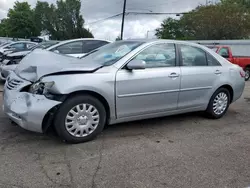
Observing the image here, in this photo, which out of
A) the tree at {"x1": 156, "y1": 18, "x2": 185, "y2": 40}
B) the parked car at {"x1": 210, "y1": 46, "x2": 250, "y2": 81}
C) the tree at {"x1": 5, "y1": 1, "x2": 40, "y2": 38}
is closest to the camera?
the parked car at {"x1": 210, "y1": 46, "x2": 250, "y2": 81}

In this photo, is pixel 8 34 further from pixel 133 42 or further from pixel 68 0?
pixel 133 42

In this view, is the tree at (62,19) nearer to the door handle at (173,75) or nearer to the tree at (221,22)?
the tree at (221,22)

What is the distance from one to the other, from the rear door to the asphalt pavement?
50 cm

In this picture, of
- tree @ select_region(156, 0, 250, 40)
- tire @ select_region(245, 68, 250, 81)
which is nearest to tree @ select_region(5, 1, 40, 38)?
tree @ select_region(156, 0, 250, 40)

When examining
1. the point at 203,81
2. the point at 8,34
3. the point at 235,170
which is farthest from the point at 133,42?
the point at 8,34

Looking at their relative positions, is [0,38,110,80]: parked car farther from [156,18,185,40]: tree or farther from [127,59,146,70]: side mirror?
[156,18,185,40]: tree

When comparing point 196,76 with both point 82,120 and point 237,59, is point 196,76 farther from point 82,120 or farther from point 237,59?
point 237,59

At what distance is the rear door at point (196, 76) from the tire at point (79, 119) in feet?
5.09

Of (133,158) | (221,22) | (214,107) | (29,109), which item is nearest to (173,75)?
(214,107)

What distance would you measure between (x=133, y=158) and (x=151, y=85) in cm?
128

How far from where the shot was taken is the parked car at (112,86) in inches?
146

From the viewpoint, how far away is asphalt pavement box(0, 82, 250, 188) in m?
3.00

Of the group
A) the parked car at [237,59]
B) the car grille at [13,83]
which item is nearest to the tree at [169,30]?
the parked car at [237,59]

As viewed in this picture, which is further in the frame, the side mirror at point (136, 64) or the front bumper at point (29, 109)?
the side mirror at point (136, 64)
